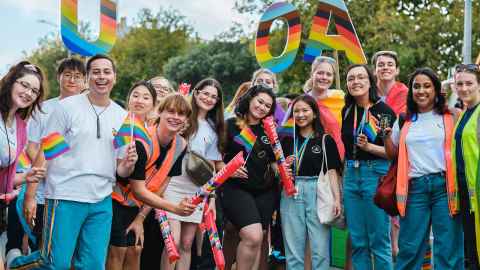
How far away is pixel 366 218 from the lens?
22.7 ft

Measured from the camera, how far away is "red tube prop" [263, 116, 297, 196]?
714 cm

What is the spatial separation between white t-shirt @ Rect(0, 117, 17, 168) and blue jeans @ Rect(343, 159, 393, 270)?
2.91m

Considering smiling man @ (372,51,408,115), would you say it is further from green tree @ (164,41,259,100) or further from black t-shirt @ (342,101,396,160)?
green tree @ (164,41,259,100)

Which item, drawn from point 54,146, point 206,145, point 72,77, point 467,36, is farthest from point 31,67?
point 467,36

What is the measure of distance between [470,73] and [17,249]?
4.48 meters

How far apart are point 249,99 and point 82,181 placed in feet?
7.34

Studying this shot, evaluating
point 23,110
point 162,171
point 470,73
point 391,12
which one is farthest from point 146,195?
point 391,12

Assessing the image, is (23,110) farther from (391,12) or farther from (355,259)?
(391,12)

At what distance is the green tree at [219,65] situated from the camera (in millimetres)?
37219

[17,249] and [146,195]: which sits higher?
[146,195]

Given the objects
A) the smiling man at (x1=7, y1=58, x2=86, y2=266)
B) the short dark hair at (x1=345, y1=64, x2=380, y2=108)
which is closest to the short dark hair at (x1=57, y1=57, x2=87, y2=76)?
the smiling man at (x1=7, y1=58, x2=86, y2=266)

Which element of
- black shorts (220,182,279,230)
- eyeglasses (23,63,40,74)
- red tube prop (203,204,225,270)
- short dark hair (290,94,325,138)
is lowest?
red tube prop (203,204,225,270)

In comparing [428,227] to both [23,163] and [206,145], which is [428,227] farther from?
[23,163]

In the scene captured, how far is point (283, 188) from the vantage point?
24.0 feet
